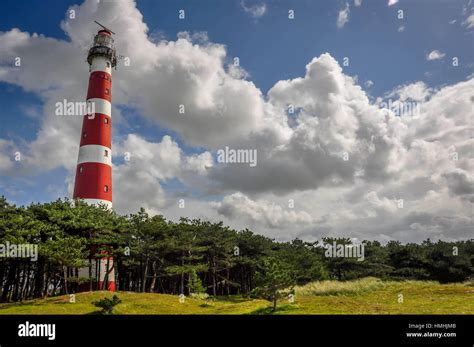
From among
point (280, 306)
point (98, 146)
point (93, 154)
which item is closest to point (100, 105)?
point (98, 146)

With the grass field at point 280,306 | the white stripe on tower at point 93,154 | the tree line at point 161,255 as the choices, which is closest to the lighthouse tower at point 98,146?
the white stripe on tower at point 93,154

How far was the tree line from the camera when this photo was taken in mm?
35844

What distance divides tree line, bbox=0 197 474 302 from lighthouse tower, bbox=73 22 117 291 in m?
1.60

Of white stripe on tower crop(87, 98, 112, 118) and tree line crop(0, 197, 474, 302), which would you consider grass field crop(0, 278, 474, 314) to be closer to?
tree line crop(0, 197, 474, 302)

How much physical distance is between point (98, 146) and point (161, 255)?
15905 mm

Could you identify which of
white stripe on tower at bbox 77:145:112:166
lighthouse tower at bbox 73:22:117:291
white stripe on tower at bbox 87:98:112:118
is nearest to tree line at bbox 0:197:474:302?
lighthouse tower at bbox 73:22:117:291

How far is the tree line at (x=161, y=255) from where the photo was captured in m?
35.8

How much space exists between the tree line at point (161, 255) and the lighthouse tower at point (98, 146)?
1599 millimetres

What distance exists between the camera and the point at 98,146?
41656 millimetres

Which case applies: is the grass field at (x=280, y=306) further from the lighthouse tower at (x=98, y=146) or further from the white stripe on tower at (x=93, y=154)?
the white stripe on tower at (x=93, y=154)

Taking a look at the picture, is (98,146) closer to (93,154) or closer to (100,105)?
(93,154)
